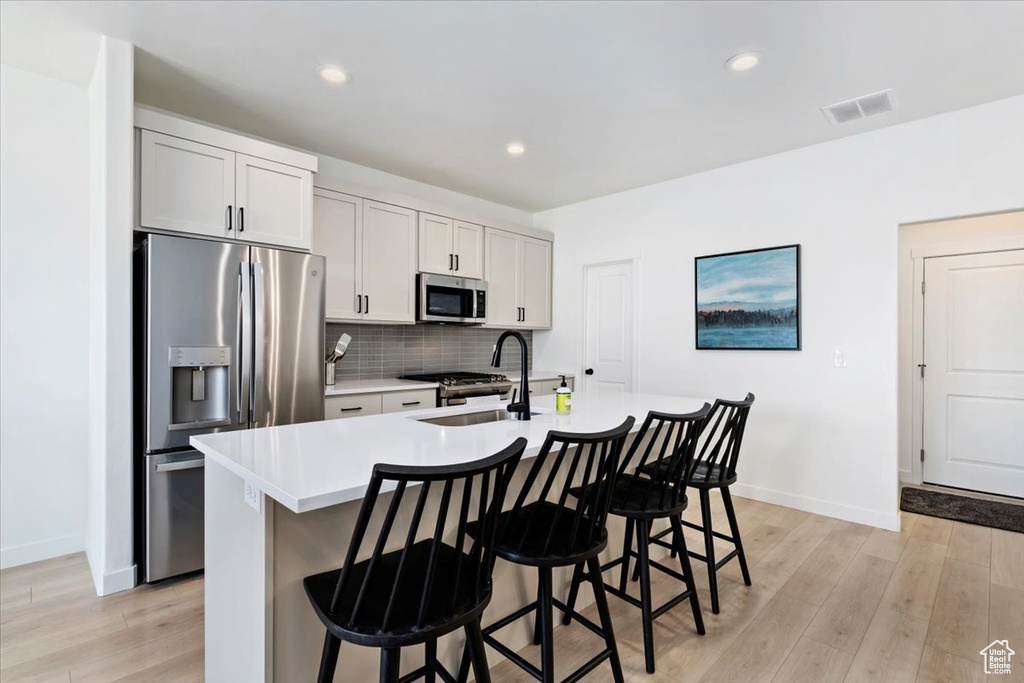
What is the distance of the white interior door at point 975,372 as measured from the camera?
3.88 m

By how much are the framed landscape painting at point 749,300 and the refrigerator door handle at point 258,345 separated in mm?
3251

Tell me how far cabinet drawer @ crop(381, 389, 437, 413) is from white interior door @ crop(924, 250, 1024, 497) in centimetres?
422

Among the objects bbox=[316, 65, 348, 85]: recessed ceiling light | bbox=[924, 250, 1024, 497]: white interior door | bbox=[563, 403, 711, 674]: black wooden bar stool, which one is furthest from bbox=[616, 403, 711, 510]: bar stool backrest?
bbox=[924, 250, 1024, 497]: white interior door

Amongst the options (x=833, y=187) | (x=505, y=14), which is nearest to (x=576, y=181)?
(x=833, y=187)

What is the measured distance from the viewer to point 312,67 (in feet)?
8.46

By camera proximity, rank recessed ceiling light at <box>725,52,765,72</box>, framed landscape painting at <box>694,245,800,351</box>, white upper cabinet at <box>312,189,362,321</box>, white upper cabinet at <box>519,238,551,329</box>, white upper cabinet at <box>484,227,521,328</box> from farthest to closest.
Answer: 1. white upper cabinet at <box>519,238,551,329</box>
2. white upper cabinet at <box>484,227,521,328</box>
3. framed landscape painting at <box>694,245,800,351</box>
4. white upper cabinet at <box>312,189,362,321</box>
5. recessed ceiling light at <box>725,52,765,72</box>

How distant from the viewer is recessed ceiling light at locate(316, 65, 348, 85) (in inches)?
102

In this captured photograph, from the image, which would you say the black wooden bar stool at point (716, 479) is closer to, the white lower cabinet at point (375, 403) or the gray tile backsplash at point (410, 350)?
the gray tile backsplash at point (410, 350)

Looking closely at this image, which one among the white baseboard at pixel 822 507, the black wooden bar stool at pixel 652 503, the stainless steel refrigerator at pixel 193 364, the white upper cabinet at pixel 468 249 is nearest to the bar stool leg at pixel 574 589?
the black wooden bar stool at pixel 652 503

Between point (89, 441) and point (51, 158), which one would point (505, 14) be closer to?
point (51, 158)

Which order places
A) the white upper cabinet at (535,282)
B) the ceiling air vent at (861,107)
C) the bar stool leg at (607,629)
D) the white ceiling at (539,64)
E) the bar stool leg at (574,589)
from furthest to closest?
the white upper cabinet at (535,282), the ceiling air vent at (861,107), the white ceiling at (539,64), the bar stool leg at (574,589), the bar stool leg at (607,629)

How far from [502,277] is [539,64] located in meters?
2.43

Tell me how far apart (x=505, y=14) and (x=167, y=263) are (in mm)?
2007

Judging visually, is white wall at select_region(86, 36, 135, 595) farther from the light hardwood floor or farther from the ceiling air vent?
the ceiling air vent
